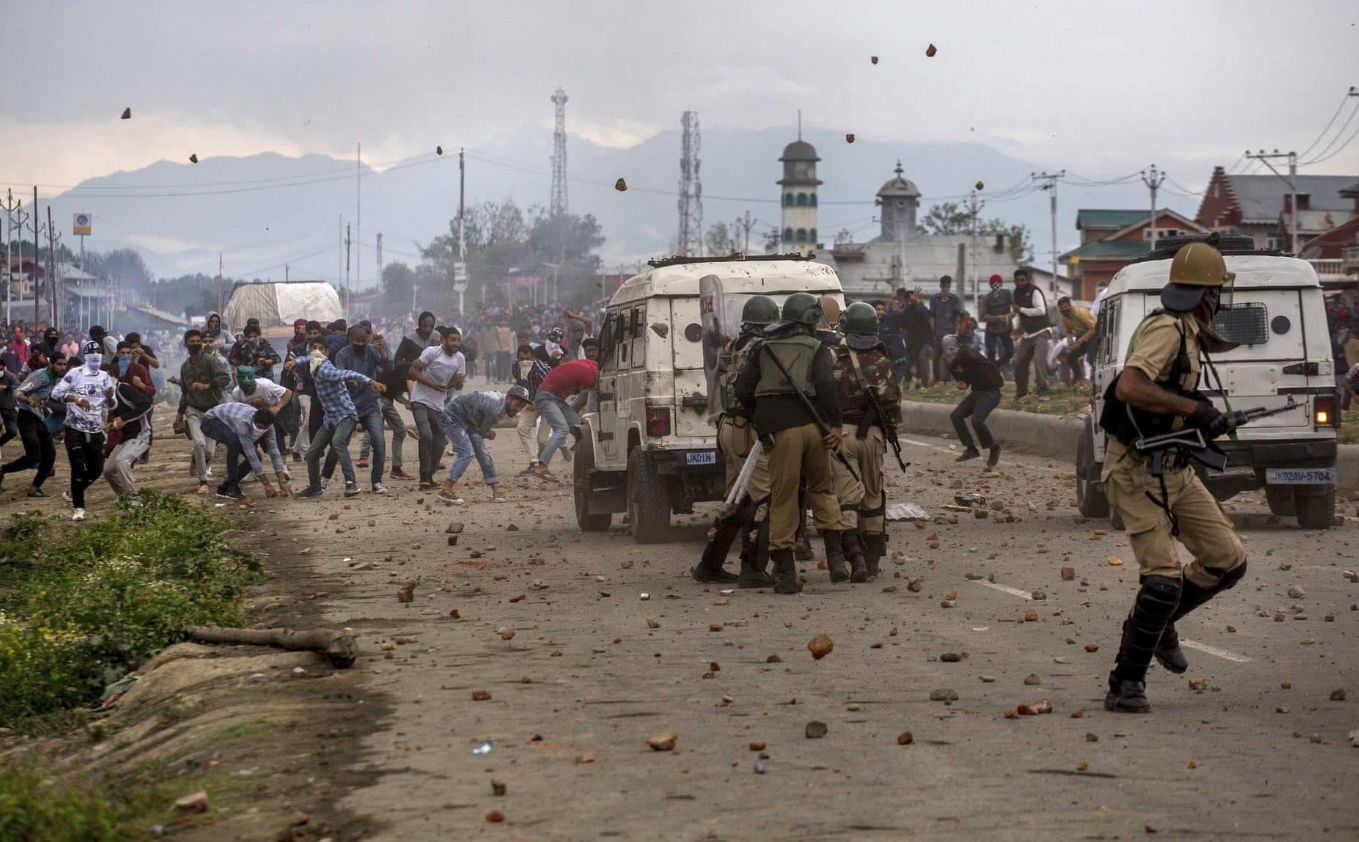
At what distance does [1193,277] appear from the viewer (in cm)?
726

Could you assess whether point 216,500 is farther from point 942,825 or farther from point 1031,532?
point 942,825

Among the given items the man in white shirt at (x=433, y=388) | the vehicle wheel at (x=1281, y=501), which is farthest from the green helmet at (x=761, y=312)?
the man in white shirt at (x=433, y=388)

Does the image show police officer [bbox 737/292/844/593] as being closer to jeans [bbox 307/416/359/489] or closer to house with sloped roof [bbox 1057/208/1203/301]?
jeans [bbox 307/416/359/489]

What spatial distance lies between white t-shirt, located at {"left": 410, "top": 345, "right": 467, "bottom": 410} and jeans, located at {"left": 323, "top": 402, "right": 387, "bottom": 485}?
59cm

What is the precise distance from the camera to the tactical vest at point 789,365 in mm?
10969

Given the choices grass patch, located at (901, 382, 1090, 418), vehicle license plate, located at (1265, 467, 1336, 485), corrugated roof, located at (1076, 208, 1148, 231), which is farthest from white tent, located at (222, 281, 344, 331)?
corrugated roof, located at (1076, 208, 1148, 231)

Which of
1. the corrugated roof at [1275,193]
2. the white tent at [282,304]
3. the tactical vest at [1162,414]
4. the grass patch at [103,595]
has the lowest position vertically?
the grass patch at [103,595]

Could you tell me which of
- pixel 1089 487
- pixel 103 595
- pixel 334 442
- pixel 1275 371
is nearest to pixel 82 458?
pixel 334 442

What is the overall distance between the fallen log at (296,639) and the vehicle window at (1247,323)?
28.1 ft

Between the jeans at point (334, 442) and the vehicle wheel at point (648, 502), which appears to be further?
the jeans at point (334, 442)

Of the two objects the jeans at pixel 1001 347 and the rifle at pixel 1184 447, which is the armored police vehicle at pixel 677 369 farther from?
the jeans at pixel 1001 347

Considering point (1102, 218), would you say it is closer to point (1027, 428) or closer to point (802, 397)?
point (1027, 428)

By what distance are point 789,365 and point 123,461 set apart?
909 cm

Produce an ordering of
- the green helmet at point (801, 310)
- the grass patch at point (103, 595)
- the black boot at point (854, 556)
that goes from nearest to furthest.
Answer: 1. the grass patch at point (103, 595)
2. the green helmet at point (801, 310)
3. the black boot at point (854, 556)
